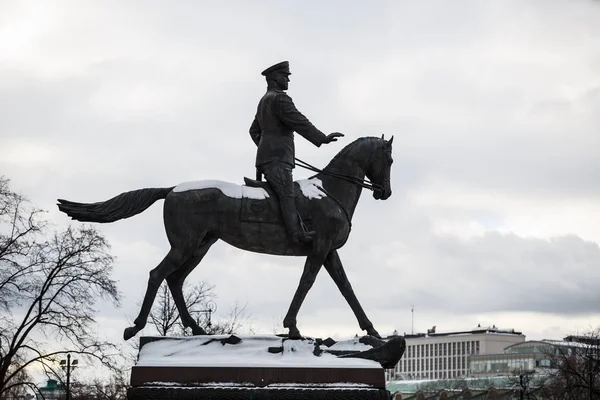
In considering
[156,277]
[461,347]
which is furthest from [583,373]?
[461,347]

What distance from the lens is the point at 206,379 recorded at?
1408 cm

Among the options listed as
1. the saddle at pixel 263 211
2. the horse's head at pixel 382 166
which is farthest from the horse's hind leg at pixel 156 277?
the horse's head at pixel 382 166

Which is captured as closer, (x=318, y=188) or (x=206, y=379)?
(x=206, y=379)

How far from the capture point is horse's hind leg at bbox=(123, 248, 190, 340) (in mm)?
14641

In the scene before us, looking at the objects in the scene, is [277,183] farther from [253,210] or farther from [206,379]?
[206,379]

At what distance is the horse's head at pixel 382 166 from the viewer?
1546 centimetres

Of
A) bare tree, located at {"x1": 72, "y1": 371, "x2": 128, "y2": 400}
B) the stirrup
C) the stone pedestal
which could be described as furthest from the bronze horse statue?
bare tree, located at {"x1": 72, "y1": 371, "x2": 128, "y2": 400}

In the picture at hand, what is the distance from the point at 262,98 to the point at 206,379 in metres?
4.09

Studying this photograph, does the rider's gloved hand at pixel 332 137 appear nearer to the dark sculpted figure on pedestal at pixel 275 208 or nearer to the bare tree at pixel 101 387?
the dark sculpted figure on pedestal at pixel 275 208

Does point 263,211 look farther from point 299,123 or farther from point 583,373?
point 583,373

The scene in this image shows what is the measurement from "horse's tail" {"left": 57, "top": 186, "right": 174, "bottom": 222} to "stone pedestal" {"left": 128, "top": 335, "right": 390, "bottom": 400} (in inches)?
79.0

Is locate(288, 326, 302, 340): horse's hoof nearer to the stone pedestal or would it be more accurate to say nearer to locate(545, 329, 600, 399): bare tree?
the stone pedestal

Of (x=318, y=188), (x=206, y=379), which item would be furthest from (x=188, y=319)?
(x=318, y=188)

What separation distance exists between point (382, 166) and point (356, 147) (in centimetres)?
46
